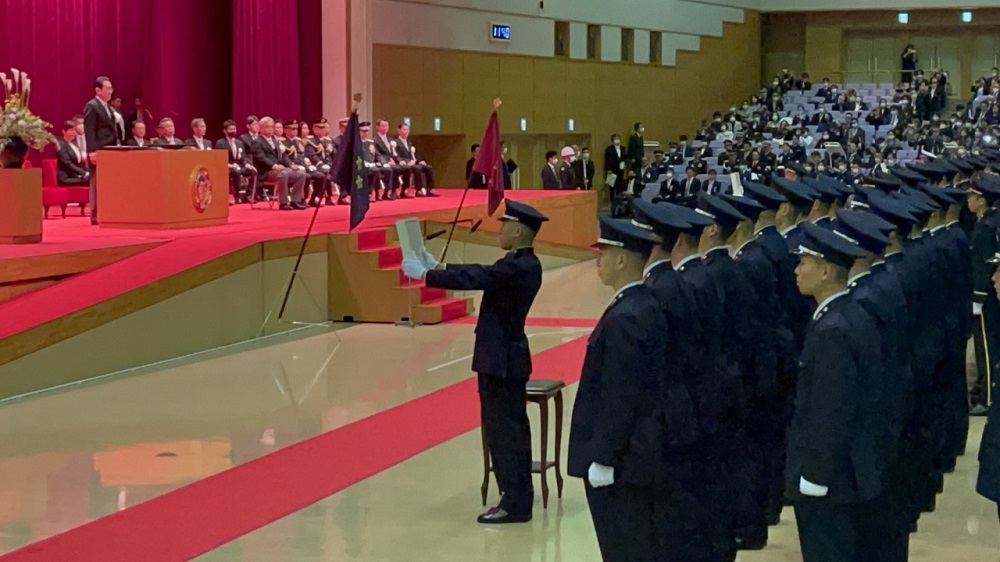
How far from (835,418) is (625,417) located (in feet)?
2.40

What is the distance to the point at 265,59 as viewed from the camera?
21.7 m

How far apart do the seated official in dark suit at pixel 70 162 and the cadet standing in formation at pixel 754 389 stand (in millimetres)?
11114

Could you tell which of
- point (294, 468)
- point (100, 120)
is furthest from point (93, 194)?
point (294, 468)

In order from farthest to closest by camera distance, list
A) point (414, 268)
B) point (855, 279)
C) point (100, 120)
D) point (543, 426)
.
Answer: point (100, 120) → point (543, 426) → point (414, 268) → point (855, 279)

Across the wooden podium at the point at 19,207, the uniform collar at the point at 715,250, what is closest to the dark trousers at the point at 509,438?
the uniform collar at the point at 715,250

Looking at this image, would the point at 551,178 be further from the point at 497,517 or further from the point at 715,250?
the point at 715,250

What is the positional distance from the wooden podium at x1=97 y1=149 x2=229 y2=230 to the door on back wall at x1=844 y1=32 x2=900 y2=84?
27.9 metres

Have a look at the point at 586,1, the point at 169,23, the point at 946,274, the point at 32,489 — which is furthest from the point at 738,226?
the point at 586,1

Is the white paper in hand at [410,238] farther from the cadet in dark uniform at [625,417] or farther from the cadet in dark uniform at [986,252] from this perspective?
the cadet in dark uniform at [986,252]

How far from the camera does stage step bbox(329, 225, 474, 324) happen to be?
14.9m

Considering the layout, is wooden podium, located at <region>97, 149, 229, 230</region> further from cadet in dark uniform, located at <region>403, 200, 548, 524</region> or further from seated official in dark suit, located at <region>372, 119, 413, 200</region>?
cadet in dark uniform, located at <region>403, 200, 548, 524</region>

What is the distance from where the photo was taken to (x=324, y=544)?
22.6 ft

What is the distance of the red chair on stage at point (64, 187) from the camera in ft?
53.7

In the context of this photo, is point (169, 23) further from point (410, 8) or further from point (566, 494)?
point (566, 494)
